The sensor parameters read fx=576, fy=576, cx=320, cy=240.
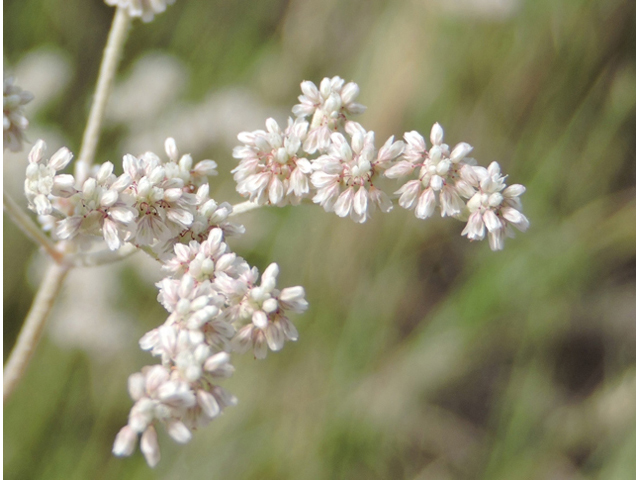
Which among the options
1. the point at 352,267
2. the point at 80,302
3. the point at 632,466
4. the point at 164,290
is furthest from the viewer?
the point at 352,267

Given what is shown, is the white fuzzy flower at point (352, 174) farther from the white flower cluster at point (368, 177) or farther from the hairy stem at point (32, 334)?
the hairy stem at point (32, 334)

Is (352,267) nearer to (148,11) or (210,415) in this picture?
(148,11)

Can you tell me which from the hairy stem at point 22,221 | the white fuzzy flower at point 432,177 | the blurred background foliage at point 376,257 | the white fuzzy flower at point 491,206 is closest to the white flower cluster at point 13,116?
the hairy stem at point 22,221

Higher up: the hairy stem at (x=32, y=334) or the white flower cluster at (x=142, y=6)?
the white flower cluster at (x=142, y=6)

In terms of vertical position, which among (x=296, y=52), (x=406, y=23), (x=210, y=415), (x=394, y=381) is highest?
(x=406, y=23)

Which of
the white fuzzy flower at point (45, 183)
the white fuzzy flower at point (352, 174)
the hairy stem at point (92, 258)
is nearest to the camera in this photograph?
the white fuzzy flower at point (45, 183)

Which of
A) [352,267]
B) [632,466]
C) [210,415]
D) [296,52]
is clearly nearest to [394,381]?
[352,267]

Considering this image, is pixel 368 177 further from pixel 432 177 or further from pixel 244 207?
pixel 244 207
